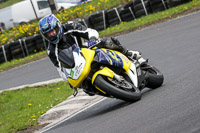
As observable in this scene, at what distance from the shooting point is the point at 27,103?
11.5 m

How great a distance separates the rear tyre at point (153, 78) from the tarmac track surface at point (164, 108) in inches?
4.8

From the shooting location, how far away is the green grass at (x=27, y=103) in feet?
30.3

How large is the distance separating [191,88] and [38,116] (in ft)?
11.8

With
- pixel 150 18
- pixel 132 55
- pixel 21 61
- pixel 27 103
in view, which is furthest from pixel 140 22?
pixel 132 55

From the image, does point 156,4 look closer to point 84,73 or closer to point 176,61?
point 176,61

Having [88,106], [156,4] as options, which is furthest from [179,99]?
[156,4]

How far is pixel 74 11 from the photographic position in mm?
28531

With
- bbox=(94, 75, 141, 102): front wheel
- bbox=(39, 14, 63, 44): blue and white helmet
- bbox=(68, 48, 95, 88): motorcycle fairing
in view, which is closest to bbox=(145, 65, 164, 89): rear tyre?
bbox=(94, 75, 141, 102): front wheel

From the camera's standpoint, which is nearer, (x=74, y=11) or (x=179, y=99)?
(x=179, y=99)

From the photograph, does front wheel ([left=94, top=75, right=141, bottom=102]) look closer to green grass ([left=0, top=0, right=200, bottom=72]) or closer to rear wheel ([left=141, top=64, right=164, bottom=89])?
rear wheel ([left=141, top=64, right=164, bottom=89])

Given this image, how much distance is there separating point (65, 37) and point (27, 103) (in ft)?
13.1

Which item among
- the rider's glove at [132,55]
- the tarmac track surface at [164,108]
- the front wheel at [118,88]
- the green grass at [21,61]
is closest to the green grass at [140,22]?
the green grass at [21,61]

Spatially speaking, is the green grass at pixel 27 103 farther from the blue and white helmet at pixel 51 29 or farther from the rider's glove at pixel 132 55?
the rider's glove at pixel 132 55

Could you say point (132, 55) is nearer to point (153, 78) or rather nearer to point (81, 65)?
point (153, 78)
